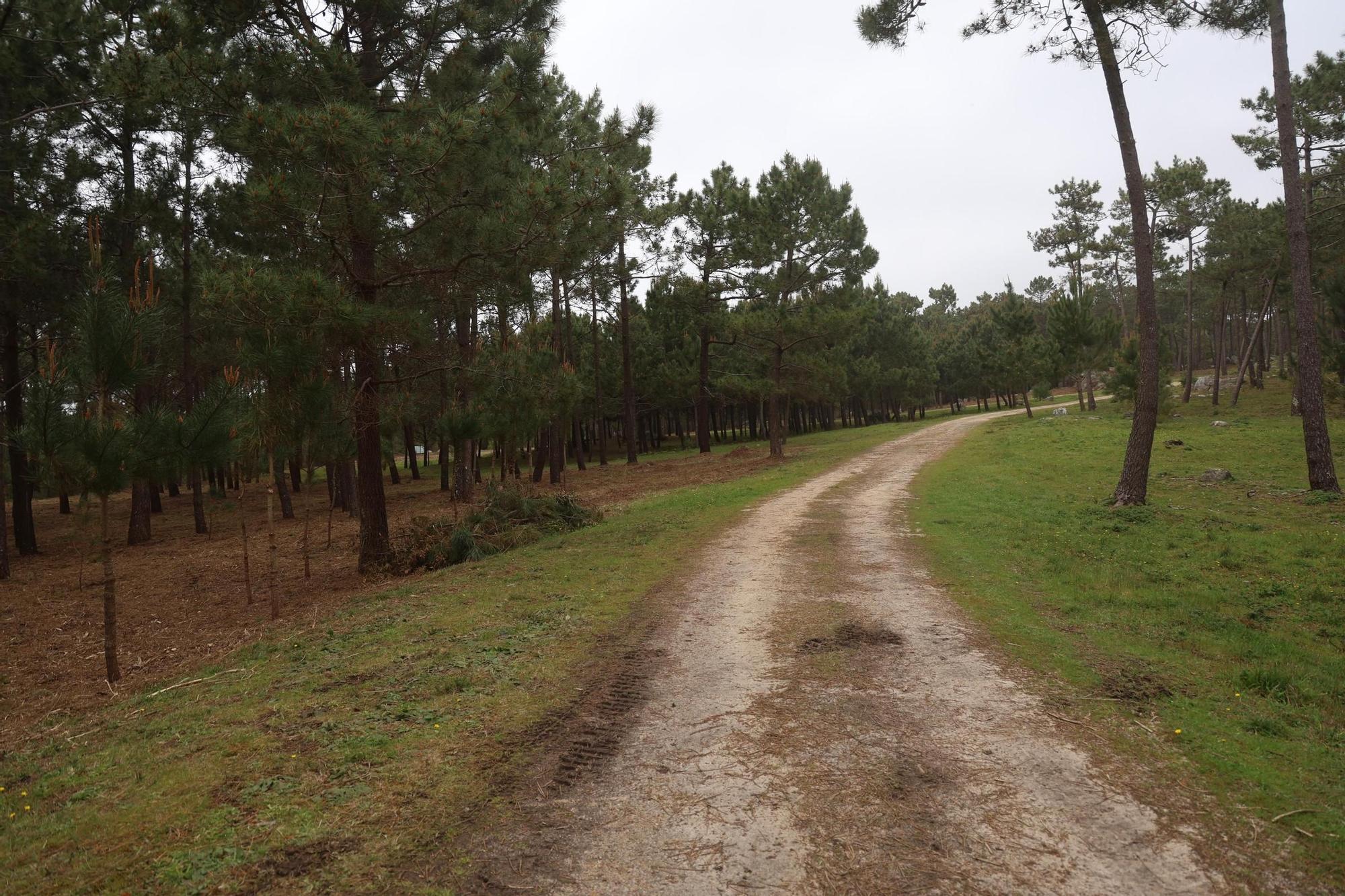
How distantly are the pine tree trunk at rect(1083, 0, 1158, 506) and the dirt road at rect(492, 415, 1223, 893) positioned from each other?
28.4 feet

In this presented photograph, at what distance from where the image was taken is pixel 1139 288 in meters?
13.6

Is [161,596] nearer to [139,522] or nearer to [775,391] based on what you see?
[139,522]

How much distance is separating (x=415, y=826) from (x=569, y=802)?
2.83 feet

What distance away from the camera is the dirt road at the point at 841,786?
132 inches

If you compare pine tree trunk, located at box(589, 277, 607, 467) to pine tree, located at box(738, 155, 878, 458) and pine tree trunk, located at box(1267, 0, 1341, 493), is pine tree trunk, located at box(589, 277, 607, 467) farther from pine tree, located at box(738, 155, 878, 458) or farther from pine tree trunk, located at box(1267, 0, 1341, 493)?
pine tree trunk, located at box(1267, 0, 1341, 493)

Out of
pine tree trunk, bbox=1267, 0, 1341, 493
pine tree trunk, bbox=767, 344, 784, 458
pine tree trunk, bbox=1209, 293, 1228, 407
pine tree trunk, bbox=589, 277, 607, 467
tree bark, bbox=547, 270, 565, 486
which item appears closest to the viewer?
pine tree trunk, bbox=1267, 0, 1341, 493

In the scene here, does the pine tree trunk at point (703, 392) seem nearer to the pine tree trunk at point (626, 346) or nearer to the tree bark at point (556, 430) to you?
the pine tree trunk at point (626, 346)

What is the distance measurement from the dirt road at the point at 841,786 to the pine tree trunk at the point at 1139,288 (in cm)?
864

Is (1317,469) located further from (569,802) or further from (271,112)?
(271,112)

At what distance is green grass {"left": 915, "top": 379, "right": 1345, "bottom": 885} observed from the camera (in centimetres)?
441

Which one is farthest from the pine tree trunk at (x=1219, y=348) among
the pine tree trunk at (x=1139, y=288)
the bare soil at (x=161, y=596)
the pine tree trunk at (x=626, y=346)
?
the pine tree trunk at (x=626, y=346)

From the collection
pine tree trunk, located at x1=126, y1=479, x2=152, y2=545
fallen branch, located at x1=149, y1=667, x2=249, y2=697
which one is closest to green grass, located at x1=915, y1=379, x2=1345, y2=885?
fallen branch, located at x1=149, y1=667, x2=249, y2=697

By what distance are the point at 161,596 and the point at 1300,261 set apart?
23.8 metres

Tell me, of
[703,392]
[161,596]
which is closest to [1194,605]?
[161,596]
